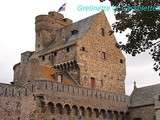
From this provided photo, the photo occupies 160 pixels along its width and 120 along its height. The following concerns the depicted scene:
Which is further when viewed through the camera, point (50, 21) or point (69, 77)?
point (50, 21)

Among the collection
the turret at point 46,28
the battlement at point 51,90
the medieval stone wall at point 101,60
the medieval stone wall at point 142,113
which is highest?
the turret at point 46,28

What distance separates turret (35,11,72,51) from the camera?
57.3 metres

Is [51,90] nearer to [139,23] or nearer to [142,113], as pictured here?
[142,113]

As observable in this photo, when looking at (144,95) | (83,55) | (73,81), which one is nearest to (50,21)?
(83,55)

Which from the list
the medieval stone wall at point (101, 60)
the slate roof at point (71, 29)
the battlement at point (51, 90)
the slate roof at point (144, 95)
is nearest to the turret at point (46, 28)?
the slate roof at point (71, 29)

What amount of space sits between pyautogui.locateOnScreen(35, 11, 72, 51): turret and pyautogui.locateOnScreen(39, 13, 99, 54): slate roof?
4.09 ft

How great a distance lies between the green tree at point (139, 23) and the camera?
63.6 ft

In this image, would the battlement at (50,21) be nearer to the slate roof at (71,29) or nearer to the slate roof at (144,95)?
the slate roof at (71,29)

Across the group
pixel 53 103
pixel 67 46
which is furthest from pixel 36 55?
pixel 53 103

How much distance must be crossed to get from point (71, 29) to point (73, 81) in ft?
26.7

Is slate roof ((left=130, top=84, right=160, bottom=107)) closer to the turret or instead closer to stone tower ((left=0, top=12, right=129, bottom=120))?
stone tower ((left=0, top=12, right=129, bottom=120))

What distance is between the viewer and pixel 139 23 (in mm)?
19641

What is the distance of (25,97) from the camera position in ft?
133

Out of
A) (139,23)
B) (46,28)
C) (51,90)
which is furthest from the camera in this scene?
(46,28)
